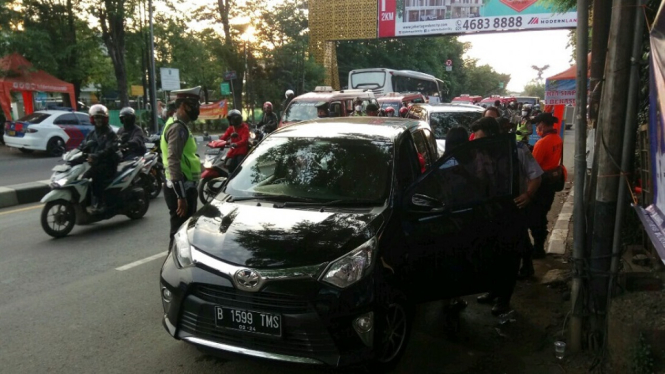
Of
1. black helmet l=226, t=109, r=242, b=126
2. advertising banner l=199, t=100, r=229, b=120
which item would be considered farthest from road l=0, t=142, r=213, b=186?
advertising banner l=199, t=100, r=229, b=120

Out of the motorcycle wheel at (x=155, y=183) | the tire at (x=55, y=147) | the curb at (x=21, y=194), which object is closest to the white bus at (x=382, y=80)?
the tire at (x=55, y=147)

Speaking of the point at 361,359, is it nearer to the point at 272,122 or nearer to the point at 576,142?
the point at 576,142

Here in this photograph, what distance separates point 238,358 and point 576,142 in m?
2.82

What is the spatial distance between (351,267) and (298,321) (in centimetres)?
45

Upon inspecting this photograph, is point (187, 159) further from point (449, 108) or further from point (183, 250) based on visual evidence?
point (449, 108)

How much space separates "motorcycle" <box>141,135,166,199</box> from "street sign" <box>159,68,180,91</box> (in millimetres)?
14073

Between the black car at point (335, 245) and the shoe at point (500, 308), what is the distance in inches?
23.4

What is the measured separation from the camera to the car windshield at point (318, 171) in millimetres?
4094

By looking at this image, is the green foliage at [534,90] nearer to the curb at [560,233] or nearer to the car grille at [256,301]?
the curb at [560,233]

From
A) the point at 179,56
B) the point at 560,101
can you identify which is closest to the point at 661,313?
the point at 560,101

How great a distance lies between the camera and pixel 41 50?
20.6 metres

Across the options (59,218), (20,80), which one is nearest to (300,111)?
(59,218)

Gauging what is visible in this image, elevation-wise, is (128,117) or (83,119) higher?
(128,117)

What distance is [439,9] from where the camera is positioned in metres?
24.5
